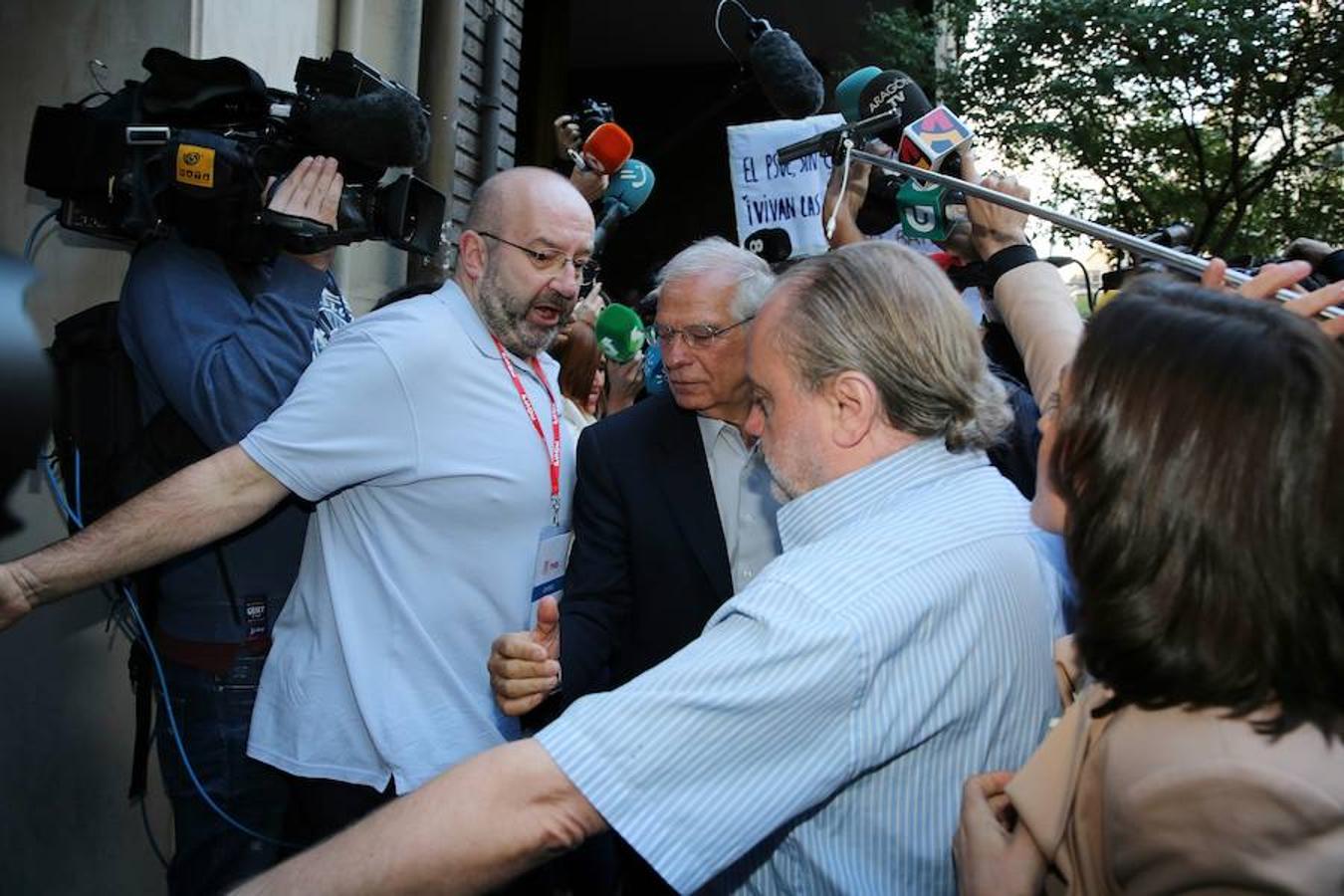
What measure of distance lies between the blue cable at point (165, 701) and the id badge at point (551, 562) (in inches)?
32.5

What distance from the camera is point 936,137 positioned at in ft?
8.94

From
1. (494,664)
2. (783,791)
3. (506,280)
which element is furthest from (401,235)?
(783,791)

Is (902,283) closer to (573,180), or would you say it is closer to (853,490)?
(853,490)

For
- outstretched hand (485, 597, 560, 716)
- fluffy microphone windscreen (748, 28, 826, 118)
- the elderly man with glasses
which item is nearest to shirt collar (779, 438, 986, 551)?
outstretched hand (485, 597, 560, 716)

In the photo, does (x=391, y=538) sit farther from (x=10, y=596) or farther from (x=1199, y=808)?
(x=1199, y=808)

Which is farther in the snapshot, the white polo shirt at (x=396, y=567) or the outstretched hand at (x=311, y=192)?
the outstretched hand at (x=311, y=192)

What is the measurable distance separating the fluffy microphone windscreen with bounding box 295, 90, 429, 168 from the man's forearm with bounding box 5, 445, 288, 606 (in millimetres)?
759

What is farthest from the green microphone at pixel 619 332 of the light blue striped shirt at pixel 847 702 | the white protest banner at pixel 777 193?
the light blue striped shirt at pixel 847 702

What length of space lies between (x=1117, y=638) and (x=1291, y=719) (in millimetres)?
172

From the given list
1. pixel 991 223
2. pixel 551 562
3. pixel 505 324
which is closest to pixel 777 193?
pixel 991 223

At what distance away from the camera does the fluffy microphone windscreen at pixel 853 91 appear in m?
3.18

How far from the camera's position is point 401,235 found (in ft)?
9.52

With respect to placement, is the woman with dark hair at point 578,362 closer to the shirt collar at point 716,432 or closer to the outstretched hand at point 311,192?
the shirt collar at point 716,432

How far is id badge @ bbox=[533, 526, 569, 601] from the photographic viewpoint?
271 centimetres
